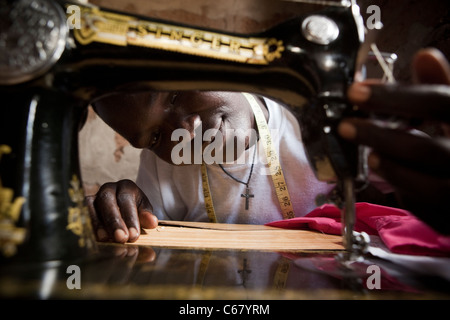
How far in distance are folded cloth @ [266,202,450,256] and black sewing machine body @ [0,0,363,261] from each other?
13.3 inches

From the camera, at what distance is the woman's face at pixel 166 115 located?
1092mm

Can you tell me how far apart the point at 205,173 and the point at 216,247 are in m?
1.12

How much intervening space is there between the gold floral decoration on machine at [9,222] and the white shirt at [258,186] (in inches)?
54.7

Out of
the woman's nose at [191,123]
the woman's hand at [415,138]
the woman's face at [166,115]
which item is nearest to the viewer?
the woman's hand at [415,138]

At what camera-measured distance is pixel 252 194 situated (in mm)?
1890

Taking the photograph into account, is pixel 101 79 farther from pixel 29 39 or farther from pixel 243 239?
pixel 243 239

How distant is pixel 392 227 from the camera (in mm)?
988

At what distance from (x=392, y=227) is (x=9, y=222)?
945 mm

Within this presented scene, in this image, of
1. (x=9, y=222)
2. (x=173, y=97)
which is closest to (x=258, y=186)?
(x=173, y=97)

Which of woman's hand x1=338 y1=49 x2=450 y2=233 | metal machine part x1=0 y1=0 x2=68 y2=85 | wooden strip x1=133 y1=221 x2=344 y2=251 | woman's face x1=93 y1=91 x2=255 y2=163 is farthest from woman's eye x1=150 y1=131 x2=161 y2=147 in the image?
woman's hand x1=338 y1=49 x2=450 y2=233

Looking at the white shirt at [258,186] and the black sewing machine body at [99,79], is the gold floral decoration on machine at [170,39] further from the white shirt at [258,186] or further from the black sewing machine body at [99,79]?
the white shirt at [258,186]

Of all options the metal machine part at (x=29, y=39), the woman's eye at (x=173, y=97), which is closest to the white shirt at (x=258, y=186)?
the woman's eye at (x=173, y=97)

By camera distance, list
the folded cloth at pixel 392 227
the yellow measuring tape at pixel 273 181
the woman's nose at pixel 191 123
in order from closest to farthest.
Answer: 1. the folded cloth at pixel 392 227
2. the woman's nose at pixel 191 123
3. the yellow measuring tape at pixel 273 181

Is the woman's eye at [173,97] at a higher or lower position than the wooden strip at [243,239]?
higher
